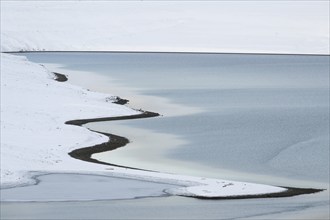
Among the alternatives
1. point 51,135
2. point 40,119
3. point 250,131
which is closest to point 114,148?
point 51,135

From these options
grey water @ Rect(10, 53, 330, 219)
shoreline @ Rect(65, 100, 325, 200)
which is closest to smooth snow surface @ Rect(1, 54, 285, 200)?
shoreline @ Rect(65, 100, 325, 200)

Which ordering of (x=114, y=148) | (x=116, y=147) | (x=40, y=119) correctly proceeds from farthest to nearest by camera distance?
(x=40, y=119), (x=116, y=147), (x=114, y=148)

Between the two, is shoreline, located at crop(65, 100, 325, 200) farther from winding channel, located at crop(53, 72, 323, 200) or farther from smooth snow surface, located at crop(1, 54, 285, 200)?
smooth snow surface, located at crop(1, 54, 285, 200)

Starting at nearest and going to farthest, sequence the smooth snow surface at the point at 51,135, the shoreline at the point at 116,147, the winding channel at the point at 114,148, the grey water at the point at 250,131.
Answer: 1. the shoreline at the point at 116,147
2. the winding channel at the point at 114,148
3. the smooth snow surface at the point at 51,135
4. the grey water at the point at 250,131

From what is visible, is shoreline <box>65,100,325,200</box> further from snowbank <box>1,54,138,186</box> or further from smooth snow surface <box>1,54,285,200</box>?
snowbank <box>1,54,138,186</box>

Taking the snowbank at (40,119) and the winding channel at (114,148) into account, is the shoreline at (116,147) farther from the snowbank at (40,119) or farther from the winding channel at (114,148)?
the snowbank at (40,119)

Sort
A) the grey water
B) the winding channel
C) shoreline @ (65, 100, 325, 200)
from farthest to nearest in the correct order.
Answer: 1. the grey water
2. the winding channel
3. shoreline @ (65, 100, 325, 200)

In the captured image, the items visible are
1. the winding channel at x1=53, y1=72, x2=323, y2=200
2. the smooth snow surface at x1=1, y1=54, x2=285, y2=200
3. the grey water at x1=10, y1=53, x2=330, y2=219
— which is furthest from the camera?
the grey water at x1=10, y1=53, x2=330, y2=219

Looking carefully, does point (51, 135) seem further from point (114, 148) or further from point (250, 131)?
point (250, 131)

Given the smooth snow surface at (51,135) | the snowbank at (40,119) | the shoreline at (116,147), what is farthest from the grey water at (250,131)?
the snowbank at (40,119)

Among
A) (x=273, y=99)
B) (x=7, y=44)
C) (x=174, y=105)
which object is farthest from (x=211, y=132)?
(x=7, y=44)

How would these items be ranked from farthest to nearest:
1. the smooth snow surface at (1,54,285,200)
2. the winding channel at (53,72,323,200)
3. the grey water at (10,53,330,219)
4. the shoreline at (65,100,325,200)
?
the grey water at (10,53,330,219) → the smooth snow surface at (1,54,285,200) → the winding channel at (53,72,323,200) → the shoreline at (65,100,325,200)

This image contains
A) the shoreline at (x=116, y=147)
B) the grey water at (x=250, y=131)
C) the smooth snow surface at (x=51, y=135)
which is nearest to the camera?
the shoreline at (x=116, y=147)

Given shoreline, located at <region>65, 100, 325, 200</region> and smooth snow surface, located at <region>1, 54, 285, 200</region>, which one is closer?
shoreline, located at <region>65, 100, 325, 200</region>
